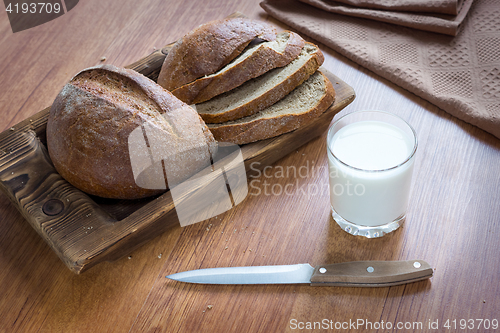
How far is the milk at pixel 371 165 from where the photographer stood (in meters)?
0.87

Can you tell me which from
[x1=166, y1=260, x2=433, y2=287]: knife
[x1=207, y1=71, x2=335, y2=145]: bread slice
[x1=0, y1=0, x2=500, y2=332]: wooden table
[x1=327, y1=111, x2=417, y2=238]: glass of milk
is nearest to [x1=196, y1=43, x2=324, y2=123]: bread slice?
[x1=207, y1=71, x2=335, y2=145]: bread slice

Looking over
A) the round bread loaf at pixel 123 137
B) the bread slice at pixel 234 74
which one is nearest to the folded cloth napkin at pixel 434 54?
the bread slice at pixel 234 74

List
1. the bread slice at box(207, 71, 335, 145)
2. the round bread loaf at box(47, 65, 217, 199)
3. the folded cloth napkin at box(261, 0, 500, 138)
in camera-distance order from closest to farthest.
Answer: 1. the round bread loaf at box(47, 65, 217, 199)
2. the bread slice at box(207, 71, 335, 145)
3. the folded cloth napkin at box(261, 0, 500, 138)

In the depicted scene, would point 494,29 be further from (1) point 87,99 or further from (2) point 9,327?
(2) point 9,327

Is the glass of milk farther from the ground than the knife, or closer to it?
farther from the ground

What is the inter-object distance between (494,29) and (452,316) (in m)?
1.04

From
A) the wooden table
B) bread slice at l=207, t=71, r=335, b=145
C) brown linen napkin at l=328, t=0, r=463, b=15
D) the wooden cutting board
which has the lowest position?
the wooden table

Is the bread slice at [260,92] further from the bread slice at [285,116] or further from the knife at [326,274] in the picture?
the knife at [326,274]

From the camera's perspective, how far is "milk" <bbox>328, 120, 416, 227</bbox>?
867mm

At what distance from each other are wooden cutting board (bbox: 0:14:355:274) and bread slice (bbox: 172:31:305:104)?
184 mm

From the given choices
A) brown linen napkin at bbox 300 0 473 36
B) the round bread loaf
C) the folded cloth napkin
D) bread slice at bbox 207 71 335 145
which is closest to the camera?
the round bread loaf

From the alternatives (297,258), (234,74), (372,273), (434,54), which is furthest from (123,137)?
(434,54)

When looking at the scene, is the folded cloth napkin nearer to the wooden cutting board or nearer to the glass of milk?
Answer: the wooden cutting board

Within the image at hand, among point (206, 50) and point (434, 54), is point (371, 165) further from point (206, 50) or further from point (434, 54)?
point (434, 54)
